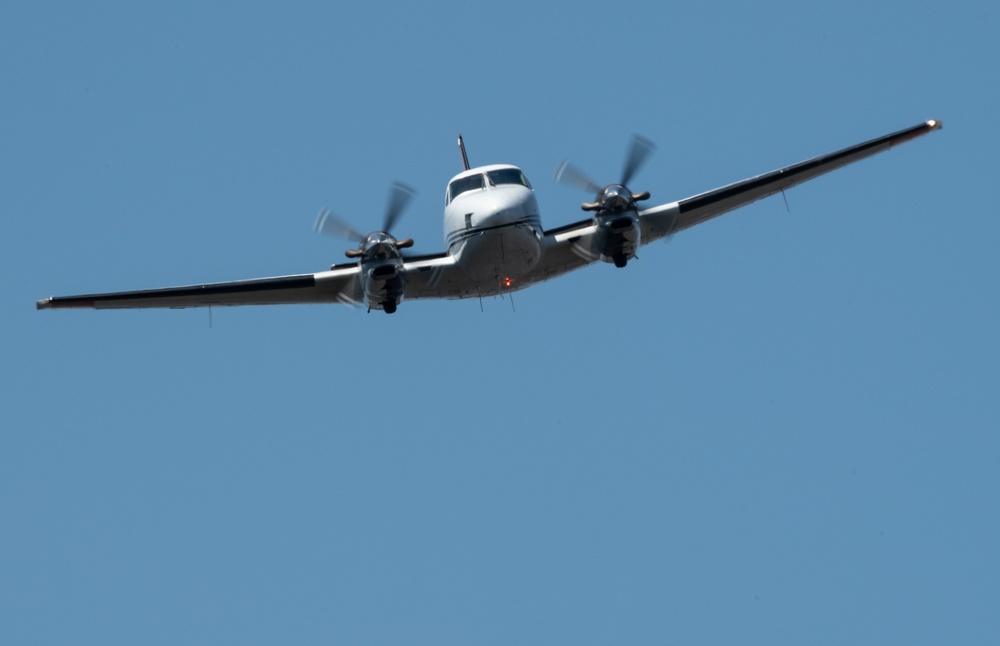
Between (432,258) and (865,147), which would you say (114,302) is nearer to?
(432,258)

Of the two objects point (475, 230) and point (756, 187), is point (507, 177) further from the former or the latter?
point (756, 187)

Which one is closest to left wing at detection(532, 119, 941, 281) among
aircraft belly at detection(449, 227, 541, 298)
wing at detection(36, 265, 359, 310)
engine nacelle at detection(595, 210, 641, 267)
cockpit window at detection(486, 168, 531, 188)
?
engine nacelle at detection(595, 210, 641, 267)

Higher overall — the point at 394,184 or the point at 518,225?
the point at 394,184

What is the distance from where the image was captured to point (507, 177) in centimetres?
2314

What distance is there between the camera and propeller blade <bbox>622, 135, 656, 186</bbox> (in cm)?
2475

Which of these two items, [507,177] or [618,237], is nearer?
[507,177]

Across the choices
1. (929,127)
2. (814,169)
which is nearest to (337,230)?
(814,169)

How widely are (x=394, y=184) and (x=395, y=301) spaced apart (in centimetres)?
229

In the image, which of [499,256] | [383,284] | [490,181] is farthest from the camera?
[383,284]

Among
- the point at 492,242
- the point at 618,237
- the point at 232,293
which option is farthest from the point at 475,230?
the point at 232,293

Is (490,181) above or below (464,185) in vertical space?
below

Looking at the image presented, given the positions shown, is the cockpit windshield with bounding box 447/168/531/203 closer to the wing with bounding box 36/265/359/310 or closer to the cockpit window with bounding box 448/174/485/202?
the cockpit window with bounding box 448/174/485/202

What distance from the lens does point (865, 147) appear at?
80.7 ft

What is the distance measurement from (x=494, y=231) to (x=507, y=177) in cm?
135
